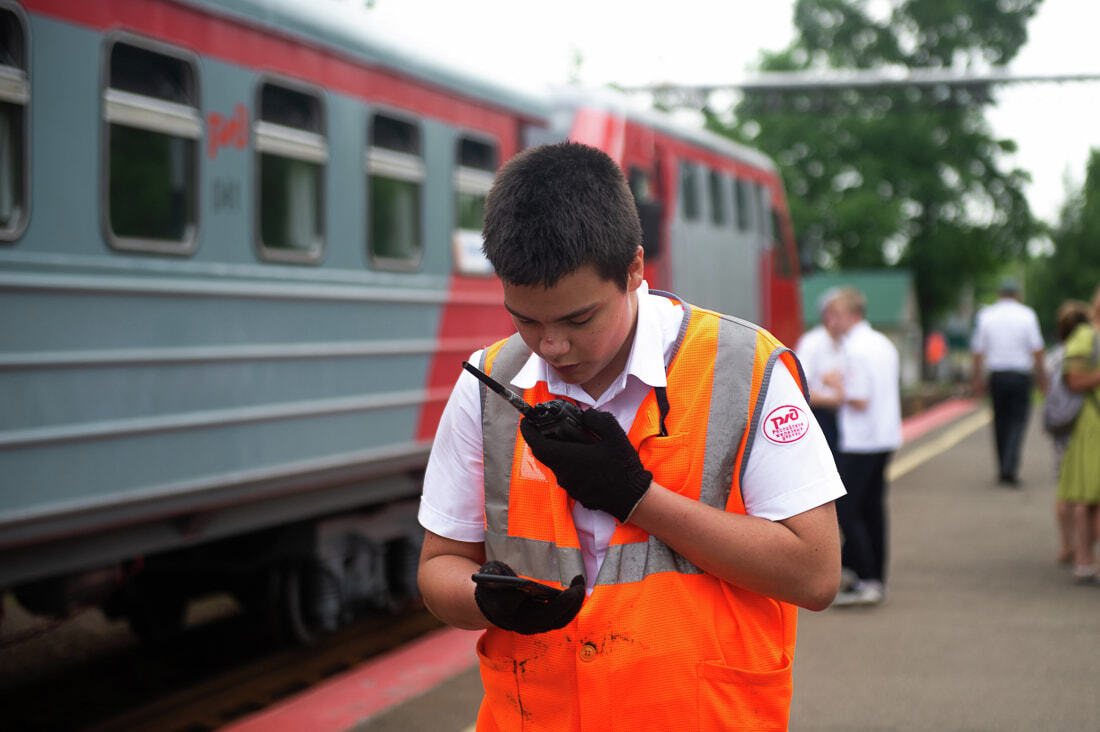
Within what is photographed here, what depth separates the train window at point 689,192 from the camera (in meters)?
11.8

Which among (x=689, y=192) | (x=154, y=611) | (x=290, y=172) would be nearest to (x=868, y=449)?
(x=290, y=172)

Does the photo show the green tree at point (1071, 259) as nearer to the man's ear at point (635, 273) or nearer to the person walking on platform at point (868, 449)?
the person walking on platform at point (868, 449)

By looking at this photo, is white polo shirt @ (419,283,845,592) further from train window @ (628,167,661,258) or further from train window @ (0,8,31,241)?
train window @ (628,167,661,258)

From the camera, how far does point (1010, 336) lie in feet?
41.9

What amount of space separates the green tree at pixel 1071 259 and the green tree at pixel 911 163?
65.7ft

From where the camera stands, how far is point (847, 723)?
545cm

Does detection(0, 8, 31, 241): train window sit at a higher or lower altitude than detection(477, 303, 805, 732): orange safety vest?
higher

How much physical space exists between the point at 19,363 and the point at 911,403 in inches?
1024

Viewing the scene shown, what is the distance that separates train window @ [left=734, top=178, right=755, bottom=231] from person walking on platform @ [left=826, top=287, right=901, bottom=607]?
18.5 ft

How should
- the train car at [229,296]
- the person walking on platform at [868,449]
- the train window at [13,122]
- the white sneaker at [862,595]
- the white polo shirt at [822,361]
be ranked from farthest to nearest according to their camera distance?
the white polo shirt at [822,361], the person walking on platform at [868,449], the white sneaker at [862,595], the train car at [229,296], the train window at [13,122]

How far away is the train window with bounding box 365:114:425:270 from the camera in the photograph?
7.19m

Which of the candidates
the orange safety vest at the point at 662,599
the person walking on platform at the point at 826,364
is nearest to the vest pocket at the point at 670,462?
the orange safety vest at the point at 662,599

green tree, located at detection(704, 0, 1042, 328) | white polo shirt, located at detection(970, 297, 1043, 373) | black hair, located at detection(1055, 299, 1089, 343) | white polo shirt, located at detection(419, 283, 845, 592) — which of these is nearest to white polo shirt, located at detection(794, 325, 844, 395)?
black hair, located at detection(1055, 299, 1089, 343)

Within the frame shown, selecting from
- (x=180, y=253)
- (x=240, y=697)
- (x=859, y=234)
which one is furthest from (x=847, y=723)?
(x=859, y=234)
